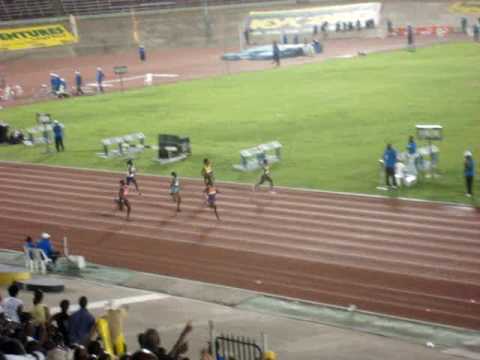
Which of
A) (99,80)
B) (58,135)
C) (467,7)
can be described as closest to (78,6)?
(99,80)

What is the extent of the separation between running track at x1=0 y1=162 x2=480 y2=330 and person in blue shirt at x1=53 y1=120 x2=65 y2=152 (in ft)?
16.0

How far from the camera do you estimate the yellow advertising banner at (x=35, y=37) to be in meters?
60.9

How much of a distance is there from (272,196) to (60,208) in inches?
219

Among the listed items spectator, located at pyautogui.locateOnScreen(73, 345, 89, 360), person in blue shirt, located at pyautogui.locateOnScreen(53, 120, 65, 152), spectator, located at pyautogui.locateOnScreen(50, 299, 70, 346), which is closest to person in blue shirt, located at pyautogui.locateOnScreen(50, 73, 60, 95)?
person in blue shirt, located at pyautogui.locateOnScreen(53, 120, 65, 152)

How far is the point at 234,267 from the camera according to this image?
2088 cm

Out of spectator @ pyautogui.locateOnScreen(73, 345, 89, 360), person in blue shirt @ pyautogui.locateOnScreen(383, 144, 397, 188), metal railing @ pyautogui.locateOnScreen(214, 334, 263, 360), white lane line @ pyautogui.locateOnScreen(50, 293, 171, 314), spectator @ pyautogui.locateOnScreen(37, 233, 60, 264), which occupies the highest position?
spectator @ pyautogui.locateOnScreen(73, 345, 89, 360)

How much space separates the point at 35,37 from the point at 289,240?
4324 cm

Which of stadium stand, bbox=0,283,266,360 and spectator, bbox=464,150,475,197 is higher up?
stadium stand, bbox=0,283,266,360

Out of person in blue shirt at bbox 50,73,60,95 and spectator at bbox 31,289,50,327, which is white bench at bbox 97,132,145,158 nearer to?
person in blue shirt at bbox 50,73,60,95

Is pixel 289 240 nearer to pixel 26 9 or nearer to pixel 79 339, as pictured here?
pixel 79 339

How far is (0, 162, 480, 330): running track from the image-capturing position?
18844 millimetres

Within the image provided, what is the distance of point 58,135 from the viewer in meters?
33.6

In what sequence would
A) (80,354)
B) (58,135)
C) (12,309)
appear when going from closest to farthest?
(80,354), (12,309), (58,135)

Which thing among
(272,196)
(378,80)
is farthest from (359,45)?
(272,196)
